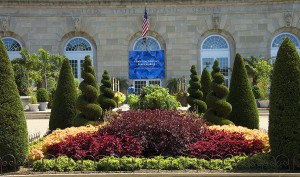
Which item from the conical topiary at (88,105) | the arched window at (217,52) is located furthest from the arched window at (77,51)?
the conical topiary at (88,105)

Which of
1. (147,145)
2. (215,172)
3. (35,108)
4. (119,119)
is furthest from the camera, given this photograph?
(35,108)

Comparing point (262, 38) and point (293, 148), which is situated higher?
point (262, 38)

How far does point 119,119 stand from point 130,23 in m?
25.4

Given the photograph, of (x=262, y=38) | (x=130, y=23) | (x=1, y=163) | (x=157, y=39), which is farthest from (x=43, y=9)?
(x=1, y=163)

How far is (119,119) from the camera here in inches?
510

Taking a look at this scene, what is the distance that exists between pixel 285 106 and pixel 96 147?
4915 millimetres

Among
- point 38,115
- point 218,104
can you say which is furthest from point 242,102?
point 38,115

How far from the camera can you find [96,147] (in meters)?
11.2

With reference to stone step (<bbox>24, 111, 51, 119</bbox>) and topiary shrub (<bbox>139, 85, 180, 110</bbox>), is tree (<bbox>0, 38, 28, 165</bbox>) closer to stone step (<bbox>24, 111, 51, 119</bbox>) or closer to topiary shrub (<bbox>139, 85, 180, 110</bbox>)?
topiary shrub (<bbox>139, 85, 180, 110</bbox>)

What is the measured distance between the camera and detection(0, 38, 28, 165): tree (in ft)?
33.1

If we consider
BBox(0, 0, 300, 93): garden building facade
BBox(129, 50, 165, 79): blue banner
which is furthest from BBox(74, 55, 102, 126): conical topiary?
BBox(129, 50, 165, 79): blue banner

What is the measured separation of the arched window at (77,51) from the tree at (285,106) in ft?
92.5

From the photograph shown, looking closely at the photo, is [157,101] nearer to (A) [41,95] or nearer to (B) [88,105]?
(B) [88,105]

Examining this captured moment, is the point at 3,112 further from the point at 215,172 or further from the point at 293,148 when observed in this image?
the point at 293,148
